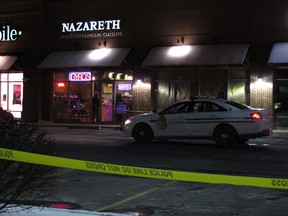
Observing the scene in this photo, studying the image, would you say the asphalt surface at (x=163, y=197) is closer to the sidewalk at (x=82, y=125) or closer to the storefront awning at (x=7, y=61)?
the sidewalk at (x=82, y=125)

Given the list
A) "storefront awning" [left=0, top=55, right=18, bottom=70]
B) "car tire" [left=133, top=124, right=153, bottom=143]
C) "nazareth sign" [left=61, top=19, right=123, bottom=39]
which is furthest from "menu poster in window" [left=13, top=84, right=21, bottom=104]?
"car tire" [left=133, top=124, right=153, bottom=143]

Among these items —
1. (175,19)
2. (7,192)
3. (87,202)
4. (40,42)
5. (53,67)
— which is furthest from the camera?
(40,42)

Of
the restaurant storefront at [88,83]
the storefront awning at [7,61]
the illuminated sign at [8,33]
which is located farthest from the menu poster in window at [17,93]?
the illuminated sign at [8,33]

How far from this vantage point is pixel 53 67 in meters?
27.4

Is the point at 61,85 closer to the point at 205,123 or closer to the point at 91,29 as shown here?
the point at 91,29

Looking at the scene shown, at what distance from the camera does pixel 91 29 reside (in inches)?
1104

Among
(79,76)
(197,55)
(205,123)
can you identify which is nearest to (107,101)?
(79,76)

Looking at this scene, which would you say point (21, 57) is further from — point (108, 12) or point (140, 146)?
point (140, 146)

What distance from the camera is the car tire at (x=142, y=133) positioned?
17047 millimetres

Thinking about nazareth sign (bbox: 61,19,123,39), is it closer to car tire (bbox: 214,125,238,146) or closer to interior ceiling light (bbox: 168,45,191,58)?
interior ceiling light (bbox: 168,45,191,58)

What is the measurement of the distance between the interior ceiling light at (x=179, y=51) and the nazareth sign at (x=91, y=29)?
352 cm

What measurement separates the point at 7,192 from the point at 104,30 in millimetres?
22782

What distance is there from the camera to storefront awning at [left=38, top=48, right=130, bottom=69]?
85.9ft

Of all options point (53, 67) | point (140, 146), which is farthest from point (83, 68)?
point (140, 146)
